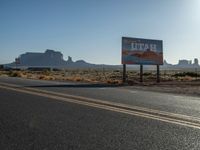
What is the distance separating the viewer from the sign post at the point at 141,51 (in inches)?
1400

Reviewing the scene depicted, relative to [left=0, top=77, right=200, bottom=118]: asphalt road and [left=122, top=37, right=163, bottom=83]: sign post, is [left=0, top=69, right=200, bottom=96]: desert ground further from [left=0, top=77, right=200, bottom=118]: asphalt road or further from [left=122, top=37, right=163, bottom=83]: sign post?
[left=0, top=77, right=200, bottom=118]: asphalt road

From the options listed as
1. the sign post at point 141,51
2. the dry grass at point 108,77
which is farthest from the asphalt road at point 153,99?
the dry grass at point 108,77

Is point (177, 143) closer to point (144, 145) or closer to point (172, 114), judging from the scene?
point (144, 145)

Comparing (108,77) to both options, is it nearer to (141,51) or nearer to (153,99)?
(141,51)

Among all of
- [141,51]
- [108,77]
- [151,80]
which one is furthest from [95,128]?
[108,77]

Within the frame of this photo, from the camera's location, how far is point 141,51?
36.5 metres

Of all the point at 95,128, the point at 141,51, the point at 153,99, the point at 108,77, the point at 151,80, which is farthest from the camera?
the point at 108,77

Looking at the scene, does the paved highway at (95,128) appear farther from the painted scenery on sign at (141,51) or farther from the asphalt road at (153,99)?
the painted scenery on sign at (141,51)

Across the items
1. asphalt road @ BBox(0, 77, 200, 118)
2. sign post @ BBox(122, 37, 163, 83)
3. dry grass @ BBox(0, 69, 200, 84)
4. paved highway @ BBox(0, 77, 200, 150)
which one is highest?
sign post @ BBox(122, 37, 163, 83)

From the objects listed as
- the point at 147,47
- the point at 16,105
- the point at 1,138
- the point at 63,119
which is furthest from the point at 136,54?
the point at 1,138

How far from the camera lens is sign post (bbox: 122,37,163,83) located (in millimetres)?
35562

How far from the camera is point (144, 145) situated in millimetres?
6383

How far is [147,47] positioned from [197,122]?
2840 centimetres

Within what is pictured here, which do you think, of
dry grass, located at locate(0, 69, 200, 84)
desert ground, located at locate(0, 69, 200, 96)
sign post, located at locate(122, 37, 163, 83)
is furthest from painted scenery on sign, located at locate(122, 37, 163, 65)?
dry grass, located at locate(0, 69, 200, 84)
